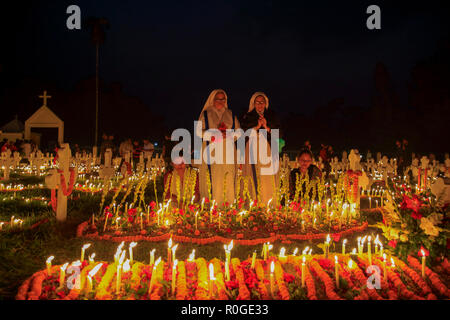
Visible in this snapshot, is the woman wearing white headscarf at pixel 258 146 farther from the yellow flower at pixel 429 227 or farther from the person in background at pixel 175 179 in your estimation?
the yellow flower at pixel 429 227

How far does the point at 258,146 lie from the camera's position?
25.9 feet

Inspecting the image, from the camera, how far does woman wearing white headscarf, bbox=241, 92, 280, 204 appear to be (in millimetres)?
7828

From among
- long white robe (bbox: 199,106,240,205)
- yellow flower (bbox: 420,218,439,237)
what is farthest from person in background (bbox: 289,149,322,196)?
yellow flower (bbox: 420,218,439,237)

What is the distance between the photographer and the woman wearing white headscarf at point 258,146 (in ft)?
25.7

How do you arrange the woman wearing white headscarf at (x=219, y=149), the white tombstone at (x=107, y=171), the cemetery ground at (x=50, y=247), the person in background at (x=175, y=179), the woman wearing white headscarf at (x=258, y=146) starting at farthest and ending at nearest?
the white tombstone at (x=107, y=171), the person in background at (x=175, y=179), the woman wearing white headscarf at (x=258, y=146), the woman wearing white headscarf at (x=219, y=149), the cemetery ground at (x=50, y=247)

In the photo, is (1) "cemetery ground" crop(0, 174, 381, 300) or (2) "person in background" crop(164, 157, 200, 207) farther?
(2) "person in background" crop(164, 157, 200, 207)

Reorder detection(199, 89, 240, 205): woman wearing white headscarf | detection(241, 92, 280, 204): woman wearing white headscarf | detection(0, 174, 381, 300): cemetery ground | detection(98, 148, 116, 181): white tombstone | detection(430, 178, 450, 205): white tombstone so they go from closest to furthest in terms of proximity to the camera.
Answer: detection(0, 174, 381, 300): cemetery ground → detection(430, 178, 450, 205): white tombstone → detection(199, 89, 240, 205): woman wearing white headscarf → detection(241, 92, 280, 204): woman wearing white headscarf → detection(98, 148, 116, 181): white tombstone

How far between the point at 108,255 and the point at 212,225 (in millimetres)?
1903

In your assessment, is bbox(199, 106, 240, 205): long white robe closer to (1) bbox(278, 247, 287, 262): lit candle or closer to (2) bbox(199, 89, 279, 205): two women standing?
(2) bbox(199, 89, 279, 205): two women standing

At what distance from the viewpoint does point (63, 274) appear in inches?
142

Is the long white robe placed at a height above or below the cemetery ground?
above

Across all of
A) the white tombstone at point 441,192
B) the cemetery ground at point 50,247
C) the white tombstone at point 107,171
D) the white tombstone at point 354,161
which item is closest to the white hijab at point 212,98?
the white tombstone at point 354,161

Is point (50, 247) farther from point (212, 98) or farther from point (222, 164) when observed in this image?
point (212, 98)
